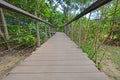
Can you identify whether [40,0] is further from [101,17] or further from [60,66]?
[60,66]

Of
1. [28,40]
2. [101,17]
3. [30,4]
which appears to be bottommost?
[28,40]

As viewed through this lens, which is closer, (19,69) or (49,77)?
(49,77)

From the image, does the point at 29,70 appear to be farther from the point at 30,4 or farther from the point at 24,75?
the point at 30,4

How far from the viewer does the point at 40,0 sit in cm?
766

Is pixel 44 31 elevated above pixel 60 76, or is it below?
above

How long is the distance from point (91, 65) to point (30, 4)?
5.22 m

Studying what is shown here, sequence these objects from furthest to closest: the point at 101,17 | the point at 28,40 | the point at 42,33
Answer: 1. the point at 42,33
2. the point at 28,40
3. the point at 101,17

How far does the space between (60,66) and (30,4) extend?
5.14 metres

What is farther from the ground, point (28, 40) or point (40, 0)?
point (40, 0)

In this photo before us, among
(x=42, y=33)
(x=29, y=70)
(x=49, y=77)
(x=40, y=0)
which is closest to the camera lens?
(x=49, y=77)

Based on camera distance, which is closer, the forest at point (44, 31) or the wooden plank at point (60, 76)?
the wooden plank at point (60, 76)

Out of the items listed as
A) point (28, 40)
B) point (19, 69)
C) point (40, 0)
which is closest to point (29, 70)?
point (19, 69)

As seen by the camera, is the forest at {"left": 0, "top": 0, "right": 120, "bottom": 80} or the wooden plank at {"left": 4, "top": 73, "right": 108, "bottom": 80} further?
the forest at {"left": 0, "top": 0, "right": 120, "bottom": 80}

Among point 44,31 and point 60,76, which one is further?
point 44,31
